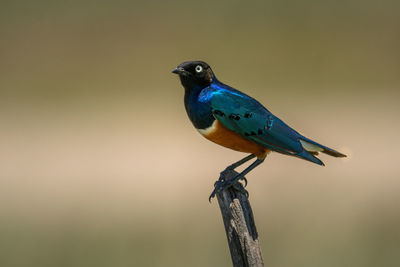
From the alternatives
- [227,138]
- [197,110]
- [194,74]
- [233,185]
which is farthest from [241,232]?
[194,74]

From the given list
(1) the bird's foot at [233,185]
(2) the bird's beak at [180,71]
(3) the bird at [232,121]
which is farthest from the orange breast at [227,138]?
(2) the bird's beak at [180,71]

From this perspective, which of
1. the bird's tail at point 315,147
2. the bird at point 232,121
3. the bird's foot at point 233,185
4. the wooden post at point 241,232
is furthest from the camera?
the bird's tail at point 315,147

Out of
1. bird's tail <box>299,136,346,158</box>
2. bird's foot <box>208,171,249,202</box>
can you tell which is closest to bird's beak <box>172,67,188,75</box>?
bird's foot <box>208,171,249,202</box>

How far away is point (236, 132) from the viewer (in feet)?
13.5

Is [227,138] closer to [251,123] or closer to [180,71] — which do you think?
[251,123]

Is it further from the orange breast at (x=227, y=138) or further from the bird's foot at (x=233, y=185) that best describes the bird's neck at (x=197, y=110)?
the bird's foot at (x=233, y=185)

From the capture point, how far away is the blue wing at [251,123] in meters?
4.11

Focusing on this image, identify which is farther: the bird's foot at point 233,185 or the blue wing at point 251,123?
the blue wing at point 251,123

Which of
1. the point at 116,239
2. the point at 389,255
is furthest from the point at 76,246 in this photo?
the point at 389,255

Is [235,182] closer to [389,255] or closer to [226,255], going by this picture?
[226,255]

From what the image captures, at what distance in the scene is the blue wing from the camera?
13.5ft

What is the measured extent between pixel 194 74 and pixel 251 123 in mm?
471

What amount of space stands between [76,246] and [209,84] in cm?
350

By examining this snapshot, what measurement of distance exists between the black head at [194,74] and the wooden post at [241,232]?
785 millimetres
